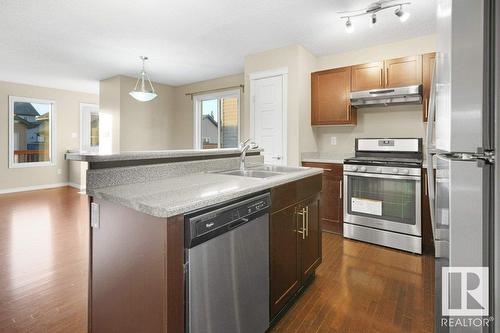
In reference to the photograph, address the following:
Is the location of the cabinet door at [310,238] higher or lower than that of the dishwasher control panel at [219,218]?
lower

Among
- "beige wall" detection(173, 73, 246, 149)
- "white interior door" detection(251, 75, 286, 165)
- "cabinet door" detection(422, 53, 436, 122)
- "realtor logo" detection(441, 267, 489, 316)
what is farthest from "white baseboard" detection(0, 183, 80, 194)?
"realtor logo" detection(441, 267, 489, 316)

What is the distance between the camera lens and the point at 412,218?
9.94 feet

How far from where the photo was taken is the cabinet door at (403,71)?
3.25m

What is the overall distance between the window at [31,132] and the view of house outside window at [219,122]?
13.2 ft

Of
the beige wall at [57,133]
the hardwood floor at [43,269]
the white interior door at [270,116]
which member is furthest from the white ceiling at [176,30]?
the hardwood floor at [43,269]

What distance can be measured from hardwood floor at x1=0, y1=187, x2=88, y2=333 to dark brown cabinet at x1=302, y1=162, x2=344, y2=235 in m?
2.75

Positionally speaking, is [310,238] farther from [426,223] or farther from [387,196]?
[426,223]

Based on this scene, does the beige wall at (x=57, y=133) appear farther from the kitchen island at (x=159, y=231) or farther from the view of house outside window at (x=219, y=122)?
the kitchen island at (x=159, y=231)

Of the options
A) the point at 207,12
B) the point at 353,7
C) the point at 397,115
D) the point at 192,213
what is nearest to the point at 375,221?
the point at 397,115

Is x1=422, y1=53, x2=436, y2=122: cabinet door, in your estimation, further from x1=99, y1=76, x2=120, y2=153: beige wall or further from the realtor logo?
x1=99, y1=76, x2=120, y2=153: beige wall

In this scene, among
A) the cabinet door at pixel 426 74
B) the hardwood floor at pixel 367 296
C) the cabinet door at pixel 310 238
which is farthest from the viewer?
the cabinet door at pixel 426 74

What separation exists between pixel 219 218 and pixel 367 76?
126 inches

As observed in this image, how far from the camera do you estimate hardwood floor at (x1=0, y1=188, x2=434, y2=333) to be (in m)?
1.84

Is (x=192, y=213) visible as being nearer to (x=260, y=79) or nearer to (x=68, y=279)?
(x=68, y=279)
